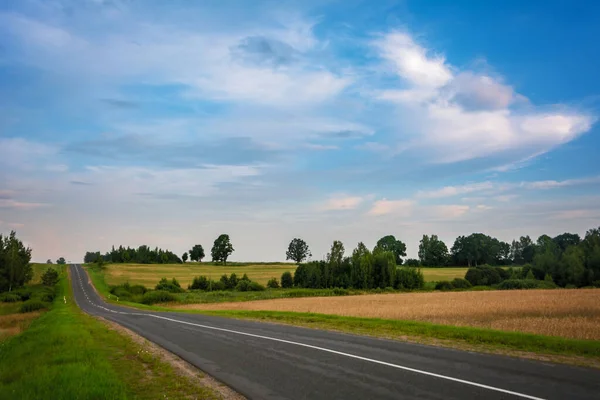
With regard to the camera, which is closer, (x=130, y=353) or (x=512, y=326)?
(x=130, y=353)

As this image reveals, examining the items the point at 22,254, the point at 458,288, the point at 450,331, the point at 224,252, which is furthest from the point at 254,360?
the point at 224,252

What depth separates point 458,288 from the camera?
282 ft

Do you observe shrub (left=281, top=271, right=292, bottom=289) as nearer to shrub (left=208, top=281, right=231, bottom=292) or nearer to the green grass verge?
shrub (left=208, top=281, right=231, bottom=292)

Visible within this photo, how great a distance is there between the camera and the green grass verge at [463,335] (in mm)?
14102

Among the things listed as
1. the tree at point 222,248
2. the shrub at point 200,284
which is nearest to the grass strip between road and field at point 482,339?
the shrub at point 200,284

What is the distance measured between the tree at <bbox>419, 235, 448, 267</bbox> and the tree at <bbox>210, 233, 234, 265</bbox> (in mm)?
70852

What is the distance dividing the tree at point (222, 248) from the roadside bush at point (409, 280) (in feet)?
260

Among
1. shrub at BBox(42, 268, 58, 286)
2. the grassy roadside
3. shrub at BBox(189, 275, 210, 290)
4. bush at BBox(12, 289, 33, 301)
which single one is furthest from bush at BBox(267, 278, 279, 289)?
the grassy roadside

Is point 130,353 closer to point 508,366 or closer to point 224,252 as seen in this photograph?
point 508,366

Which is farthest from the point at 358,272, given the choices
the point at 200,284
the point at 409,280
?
the point at 200,284

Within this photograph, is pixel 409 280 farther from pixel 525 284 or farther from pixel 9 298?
pixel 9 298

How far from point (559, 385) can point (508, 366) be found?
6.82 feet

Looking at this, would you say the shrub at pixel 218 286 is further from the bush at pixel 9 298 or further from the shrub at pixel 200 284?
the bush at pixel 9 298

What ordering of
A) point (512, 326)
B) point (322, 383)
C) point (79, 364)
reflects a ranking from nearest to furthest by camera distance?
point (322, 383)
point (79, 364)
point (512, 326)
